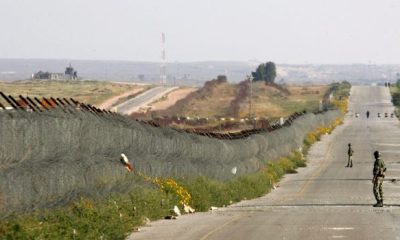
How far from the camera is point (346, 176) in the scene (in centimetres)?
6656

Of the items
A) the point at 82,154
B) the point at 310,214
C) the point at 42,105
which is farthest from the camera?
the point at 310,214

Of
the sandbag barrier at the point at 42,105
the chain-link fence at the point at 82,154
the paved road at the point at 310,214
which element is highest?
the sandbag barrier at the point at 42,105

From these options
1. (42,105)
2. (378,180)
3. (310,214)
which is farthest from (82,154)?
(378,180)

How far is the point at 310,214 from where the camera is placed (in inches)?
1383

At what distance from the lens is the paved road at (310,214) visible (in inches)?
1102

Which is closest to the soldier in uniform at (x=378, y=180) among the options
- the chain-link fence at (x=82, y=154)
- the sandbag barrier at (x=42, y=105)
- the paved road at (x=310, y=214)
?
the paved road at (x=310, y=214)

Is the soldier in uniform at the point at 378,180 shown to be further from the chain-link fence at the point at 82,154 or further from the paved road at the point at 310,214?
the chain-link fence at the point at 82,154

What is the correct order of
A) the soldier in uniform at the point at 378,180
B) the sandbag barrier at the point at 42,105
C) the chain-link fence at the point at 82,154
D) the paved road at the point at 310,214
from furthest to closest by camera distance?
the soldier in uniform at the point at 378,180 < the paved road at the point at 310,214 < the sandbag barrier at the point at 42,105 < the chain-link fence at the point at 82,154

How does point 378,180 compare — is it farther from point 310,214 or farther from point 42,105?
point 42,105

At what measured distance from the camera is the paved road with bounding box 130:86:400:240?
28.0 metres

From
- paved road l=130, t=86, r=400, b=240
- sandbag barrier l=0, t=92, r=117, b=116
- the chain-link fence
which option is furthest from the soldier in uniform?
sandbag barrier l=0, t=92, r=117, b=116

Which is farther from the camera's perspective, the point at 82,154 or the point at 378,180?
the point at 378,180

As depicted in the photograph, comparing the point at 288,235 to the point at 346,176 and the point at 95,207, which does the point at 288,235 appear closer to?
the point at 95,207

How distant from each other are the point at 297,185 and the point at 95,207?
32.6 metres
